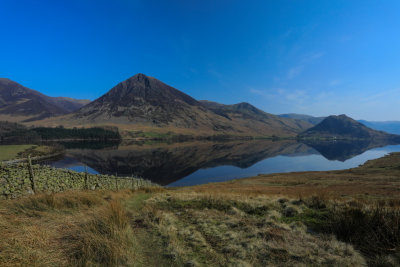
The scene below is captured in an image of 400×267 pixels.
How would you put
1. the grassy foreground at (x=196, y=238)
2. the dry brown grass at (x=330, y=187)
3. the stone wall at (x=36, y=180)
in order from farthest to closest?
the dry brown grass at (x=330, y=187)
the stone wall at (x=36, y=180)
the grassy foreground at (x=196, y=238)

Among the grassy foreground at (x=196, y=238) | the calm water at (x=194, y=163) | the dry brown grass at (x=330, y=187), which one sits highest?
the grassy foreground at (x=196, y=238)

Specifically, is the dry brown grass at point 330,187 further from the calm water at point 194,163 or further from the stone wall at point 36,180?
the calm water at point 194,163

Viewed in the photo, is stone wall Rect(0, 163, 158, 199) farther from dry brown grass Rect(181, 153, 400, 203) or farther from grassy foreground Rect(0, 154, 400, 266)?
dry brown grass Rect(181, 153, 400, 203)

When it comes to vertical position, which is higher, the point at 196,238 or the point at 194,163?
the point at 196,238

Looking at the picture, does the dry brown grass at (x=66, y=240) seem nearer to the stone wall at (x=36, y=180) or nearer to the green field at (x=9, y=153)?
the stone wall at (x=36, y=180)

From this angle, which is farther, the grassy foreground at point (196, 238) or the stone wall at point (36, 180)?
the stone wall at point (36, 180)

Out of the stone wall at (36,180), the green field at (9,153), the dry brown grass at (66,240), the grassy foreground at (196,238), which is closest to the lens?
the dry brown grass at (66,240)

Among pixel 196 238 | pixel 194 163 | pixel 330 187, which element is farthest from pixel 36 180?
pixel 194 163

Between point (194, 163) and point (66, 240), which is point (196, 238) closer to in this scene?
point (66, 240)

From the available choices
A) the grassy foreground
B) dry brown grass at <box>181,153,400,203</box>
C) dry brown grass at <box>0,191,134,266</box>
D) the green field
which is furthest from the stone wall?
the green field

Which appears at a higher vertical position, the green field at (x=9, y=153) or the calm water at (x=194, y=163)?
the green field at (x=9, y=153)

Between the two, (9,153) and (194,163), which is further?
(194,163)

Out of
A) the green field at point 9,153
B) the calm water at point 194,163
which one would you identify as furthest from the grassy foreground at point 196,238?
the green field at point 9,153

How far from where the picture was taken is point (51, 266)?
3809 mm
